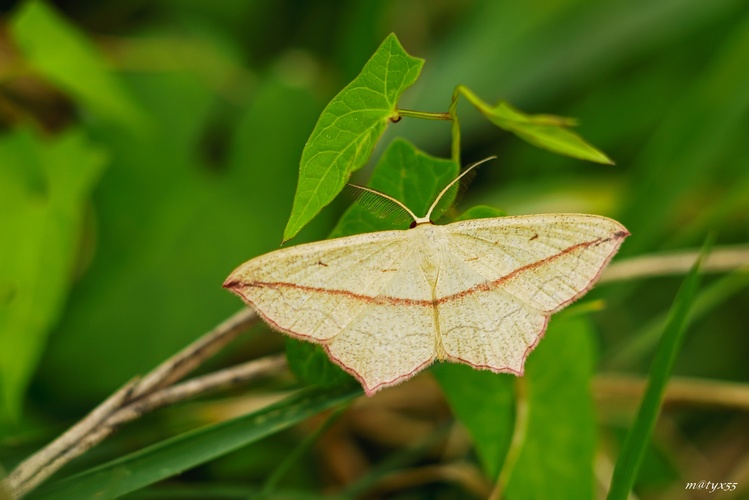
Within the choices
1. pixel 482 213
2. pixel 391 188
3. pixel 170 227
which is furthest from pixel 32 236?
pixel 482 213

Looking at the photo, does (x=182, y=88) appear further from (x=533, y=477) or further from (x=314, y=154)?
(x=533, y=477)

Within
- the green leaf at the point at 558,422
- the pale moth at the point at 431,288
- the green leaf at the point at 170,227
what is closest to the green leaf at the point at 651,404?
the green leaf at the point at 558,422

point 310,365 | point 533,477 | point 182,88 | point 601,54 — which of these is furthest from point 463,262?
point 601,54

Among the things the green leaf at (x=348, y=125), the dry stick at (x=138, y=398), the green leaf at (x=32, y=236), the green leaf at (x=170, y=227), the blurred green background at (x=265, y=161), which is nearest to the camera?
the green leaf at (x=348, y=125)

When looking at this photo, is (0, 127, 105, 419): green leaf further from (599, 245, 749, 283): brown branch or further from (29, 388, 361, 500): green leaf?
(599, 245, 749, 283): brown branch

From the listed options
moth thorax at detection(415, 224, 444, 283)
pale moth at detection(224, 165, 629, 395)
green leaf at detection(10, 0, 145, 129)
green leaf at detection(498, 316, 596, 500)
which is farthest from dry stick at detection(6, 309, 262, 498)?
green leaf at detection(10, 0, 145, 129)

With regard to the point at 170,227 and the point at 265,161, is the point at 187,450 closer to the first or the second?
the point at 170,227

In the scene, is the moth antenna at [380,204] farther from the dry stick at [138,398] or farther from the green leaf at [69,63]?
the green leaf at [69,63]
